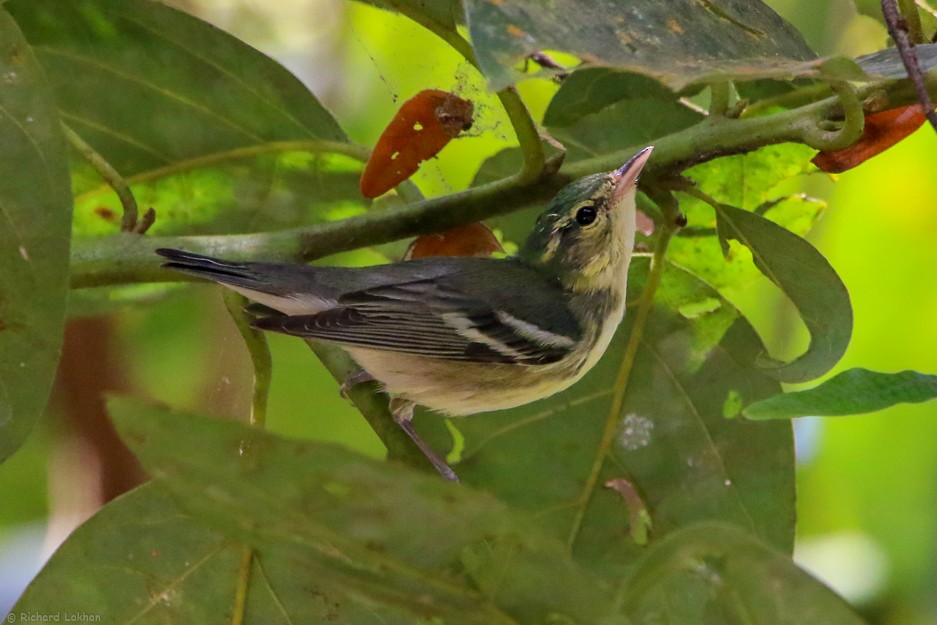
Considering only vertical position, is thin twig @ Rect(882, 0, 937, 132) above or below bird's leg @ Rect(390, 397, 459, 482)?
above

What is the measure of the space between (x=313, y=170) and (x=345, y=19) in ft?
6.28

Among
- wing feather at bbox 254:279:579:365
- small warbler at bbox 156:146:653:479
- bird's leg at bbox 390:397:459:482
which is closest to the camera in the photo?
bird's leg at bbox 390:397:459:482

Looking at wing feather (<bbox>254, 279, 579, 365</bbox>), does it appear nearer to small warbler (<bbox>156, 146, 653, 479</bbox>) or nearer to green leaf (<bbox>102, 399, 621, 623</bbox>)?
small warbler (<bbox>156, 146, 653, 479</bbox>)

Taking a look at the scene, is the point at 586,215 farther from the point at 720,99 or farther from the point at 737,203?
the point at 720,99

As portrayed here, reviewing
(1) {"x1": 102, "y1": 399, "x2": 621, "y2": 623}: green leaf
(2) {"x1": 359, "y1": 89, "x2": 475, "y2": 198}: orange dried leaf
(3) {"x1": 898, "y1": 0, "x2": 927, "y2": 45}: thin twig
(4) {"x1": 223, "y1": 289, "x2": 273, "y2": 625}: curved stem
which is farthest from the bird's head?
(1) {"x1": 102, "y1": 399, "x2": 621, "y2": 623}: green leaf

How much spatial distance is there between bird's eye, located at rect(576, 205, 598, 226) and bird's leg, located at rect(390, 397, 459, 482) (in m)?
0.75

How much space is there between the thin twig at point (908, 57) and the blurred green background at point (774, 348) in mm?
1033

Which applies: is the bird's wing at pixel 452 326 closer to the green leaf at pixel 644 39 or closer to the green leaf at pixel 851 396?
the green leaf at pixel 644 39

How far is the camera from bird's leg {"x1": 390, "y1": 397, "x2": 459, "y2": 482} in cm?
230

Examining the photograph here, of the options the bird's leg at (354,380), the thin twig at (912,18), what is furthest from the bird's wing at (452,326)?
the thin twig at (912,18)

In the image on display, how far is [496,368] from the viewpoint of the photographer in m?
2.83

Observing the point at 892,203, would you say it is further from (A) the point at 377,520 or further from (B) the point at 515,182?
(A) the point at 377,520

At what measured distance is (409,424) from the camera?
240cm

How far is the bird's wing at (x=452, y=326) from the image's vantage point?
2.80 metres
